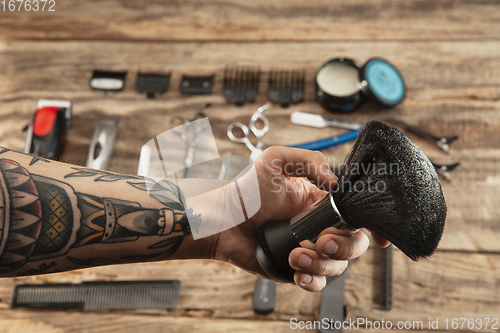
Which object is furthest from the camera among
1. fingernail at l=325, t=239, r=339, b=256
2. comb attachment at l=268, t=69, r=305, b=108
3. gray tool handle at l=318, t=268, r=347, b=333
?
comb attachment at l=268, t=69, r=305, b=108

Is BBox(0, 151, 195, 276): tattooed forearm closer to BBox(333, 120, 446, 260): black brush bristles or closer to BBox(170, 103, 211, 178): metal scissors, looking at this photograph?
BBox(170, 103, 211, 178): metal scissors

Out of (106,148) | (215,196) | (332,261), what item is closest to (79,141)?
(106,148)

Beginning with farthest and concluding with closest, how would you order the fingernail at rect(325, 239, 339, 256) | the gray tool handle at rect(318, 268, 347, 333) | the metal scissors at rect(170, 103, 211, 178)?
the metal scissors at rect(170, 103, 211, 178) < the gray tool handle at rect(318, 268, 347, 333) < the fingernail at rect(325, 239, 339, 256)

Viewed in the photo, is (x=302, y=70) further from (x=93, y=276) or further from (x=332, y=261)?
(x=93, y=276)

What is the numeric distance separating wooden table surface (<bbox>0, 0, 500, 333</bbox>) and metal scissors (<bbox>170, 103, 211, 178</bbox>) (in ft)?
0.10

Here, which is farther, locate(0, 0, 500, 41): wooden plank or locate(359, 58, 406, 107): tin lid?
locate(0, 0, 500, 41): wooden plank

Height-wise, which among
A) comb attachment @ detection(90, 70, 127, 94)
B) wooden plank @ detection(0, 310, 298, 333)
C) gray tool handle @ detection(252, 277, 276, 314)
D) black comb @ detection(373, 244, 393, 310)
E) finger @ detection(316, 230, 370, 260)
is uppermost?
comb attachment @ detection(90, 70, 127, 94)

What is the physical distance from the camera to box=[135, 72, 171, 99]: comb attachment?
98cm

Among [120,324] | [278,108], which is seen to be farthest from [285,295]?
[278,108]

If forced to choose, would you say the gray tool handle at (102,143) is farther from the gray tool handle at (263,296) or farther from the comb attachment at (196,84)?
the gray tool handle at (263,296)

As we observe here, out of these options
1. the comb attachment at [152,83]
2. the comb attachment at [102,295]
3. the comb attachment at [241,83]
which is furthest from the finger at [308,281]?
the comb attachment at [152,83]

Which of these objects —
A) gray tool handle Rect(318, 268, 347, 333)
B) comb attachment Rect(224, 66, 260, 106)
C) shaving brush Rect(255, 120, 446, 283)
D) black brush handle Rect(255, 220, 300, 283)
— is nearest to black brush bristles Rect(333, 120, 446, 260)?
shaving brush Rect(255, 120, 446, 283)

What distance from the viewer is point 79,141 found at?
3.04ft

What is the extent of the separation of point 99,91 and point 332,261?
2.49ft
